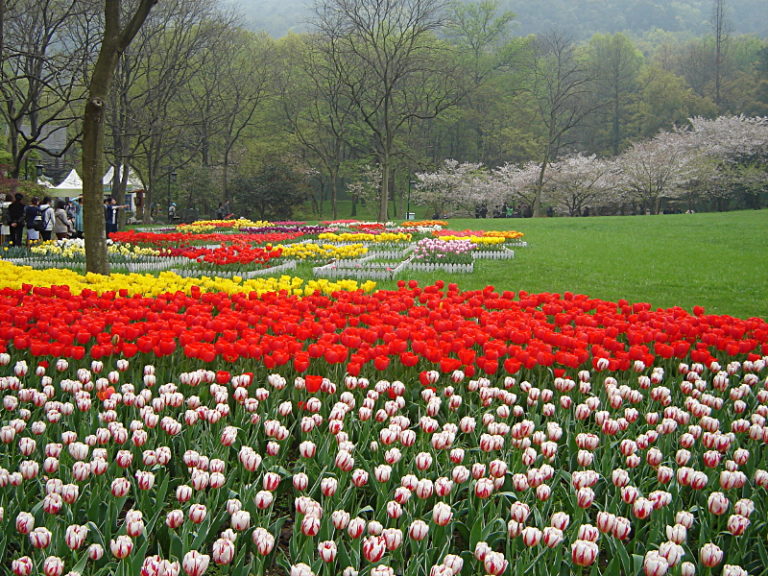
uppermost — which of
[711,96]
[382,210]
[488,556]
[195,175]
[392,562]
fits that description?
[711,96]

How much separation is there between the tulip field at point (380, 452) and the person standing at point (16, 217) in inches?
484

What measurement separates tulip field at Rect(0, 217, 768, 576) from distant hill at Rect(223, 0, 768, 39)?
87141 millimetres

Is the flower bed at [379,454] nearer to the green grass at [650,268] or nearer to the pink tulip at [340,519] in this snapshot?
the pink tulip at [340,519]

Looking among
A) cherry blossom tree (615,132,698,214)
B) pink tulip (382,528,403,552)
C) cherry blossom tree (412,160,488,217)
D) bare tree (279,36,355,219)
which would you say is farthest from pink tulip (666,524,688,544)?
cherry blossom tree (412,160,488,217)

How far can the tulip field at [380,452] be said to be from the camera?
204cm

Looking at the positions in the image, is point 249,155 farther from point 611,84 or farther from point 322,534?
point 322,534

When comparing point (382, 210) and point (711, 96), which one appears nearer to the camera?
point (382, 210)

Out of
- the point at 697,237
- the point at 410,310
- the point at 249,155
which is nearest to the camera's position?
the point at 410,310

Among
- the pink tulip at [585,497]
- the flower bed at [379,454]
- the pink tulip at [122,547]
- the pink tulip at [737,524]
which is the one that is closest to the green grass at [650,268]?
the flower bed at [379,454]

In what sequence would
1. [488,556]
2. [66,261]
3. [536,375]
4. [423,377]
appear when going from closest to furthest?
1. [488,556]
2. [423,377]
3. [536,375]
4. [66,261]

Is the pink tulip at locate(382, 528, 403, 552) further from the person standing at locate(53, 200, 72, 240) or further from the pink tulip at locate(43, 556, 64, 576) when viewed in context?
the person standing at locate(53, 200, 72, 240)

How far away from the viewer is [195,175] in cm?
3775

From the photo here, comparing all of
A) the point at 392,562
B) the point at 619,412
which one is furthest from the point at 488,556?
the point at 619,412

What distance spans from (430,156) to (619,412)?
51.5 metres
